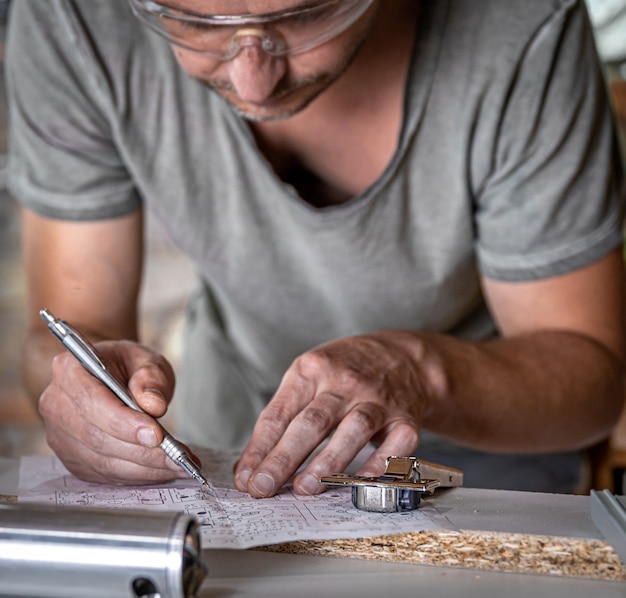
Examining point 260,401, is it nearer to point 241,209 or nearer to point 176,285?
point 241,209

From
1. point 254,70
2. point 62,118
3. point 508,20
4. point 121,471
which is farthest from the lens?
point 62,118

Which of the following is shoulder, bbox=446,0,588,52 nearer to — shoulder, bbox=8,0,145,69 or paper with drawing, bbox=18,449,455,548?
shoulder, bbox=8,0,145,69

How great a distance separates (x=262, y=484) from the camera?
2.99 feet

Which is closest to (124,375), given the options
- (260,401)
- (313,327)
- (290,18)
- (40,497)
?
(40,497)

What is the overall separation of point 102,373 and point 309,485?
0.25 m

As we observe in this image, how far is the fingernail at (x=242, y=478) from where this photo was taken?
0.94m

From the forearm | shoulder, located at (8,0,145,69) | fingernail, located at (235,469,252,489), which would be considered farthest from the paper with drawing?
shoulder, located at (8,0,145,69)

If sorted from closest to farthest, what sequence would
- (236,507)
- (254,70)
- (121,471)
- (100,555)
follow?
(100,555) < (236,507) < (121,471) < (254,70)

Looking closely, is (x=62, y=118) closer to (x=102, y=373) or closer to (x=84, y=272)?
(x=84, y=272)

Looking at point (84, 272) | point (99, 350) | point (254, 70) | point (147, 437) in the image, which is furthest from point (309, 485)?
point (84, 272)

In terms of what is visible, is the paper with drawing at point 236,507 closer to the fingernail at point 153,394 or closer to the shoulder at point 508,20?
the fingernail at point 153,394

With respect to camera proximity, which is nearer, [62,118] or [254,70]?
[254,70]

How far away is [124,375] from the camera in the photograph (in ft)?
3.51

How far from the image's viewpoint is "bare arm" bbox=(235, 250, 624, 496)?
0.98 meters
